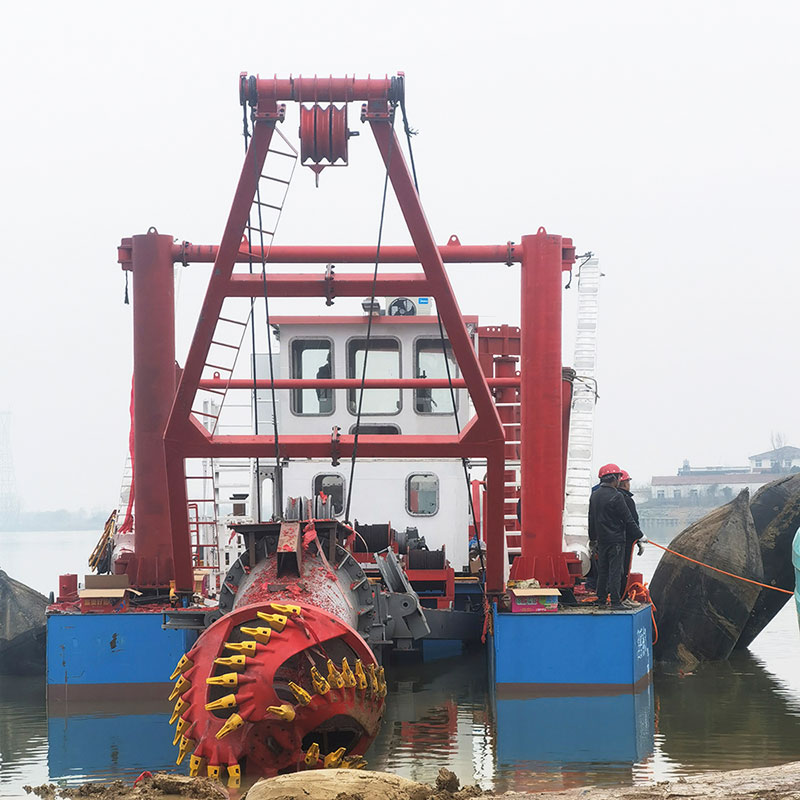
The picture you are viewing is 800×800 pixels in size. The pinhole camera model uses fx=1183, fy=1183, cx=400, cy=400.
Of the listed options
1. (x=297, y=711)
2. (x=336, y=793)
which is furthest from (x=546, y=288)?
(x=336, y=793)

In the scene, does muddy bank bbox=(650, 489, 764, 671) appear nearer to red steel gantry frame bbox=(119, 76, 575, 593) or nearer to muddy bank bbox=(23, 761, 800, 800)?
red steel gantry frame bbox=(119, 76, 575, 593)

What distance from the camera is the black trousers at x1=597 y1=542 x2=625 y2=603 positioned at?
39.6 feet

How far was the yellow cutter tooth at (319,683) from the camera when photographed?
7.46 meters

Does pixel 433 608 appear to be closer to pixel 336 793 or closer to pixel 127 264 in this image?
pixel 127 264

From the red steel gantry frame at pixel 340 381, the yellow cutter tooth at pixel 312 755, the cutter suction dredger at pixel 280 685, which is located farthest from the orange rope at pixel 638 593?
the yellow cutter tooth at pixel 312 755

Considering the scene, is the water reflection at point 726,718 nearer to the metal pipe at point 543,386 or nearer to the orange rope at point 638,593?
the orange rope at point 638,593

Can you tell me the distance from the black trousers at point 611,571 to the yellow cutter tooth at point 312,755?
513 centimetres

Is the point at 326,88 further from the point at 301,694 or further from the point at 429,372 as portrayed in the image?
the point at 429,372

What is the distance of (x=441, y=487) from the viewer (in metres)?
15.2

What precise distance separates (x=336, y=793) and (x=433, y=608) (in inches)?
283

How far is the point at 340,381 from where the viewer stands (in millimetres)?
12117

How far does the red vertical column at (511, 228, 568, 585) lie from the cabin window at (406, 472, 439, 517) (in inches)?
117

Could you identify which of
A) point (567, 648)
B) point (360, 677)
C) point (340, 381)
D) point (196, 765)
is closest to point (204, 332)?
point (340, 381)

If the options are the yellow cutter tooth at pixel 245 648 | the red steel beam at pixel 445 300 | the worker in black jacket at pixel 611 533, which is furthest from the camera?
the worker in black jacket at pixel 611 533
